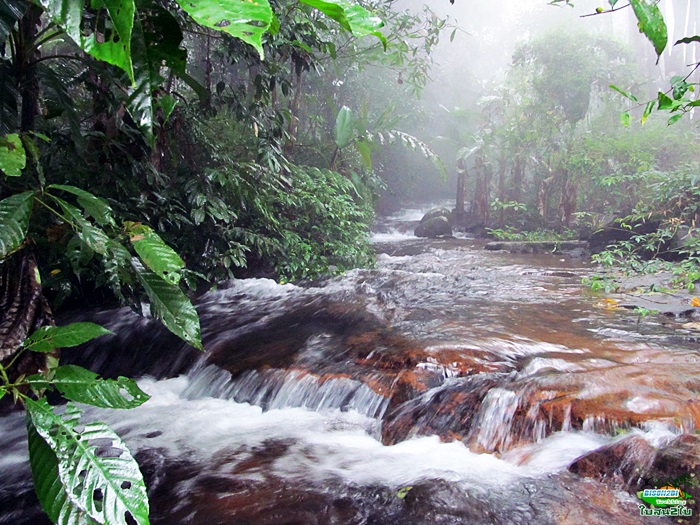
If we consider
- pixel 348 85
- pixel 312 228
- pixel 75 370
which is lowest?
pixel 312 228

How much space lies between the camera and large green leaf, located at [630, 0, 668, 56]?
2.79 feet

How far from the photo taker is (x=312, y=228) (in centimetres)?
626

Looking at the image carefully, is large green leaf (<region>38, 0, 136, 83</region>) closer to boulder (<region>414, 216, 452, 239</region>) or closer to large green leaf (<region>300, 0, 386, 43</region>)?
large green leaf (<region>300, 0, 386, 43</region>)

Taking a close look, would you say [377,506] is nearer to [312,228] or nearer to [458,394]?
[458,394]

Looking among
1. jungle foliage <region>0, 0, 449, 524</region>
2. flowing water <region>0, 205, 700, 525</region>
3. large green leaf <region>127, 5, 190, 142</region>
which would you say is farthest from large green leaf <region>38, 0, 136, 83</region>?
flowing water <region>0, 205, 700, 525</region>

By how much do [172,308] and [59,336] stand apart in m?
0.29

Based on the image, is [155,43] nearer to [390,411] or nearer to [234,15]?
[234,15]

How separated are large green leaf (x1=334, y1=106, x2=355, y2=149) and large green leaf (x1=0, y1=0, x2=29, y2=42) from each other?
20.7ft

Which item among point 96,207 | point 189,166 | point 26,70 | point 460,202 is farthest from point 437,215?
point 96,207

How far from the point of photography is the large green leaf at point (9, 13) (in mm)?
1168

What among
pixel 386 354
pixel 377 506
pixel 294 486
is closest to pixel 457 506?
pixel 377 506

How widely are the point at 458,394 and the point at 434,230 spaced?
10.6 m

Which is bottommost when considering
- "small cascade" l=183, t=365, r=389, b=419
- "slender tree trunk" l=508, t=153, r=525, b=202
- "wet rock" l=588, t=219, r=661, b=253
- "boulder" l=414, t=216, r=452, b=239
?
"boulder" l=414, t=216, r=452, b=239

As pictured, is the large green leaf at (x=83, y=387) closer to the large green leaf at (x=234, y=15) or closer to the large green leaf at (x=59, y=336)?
the large green leaf at (x=59, y=336)
